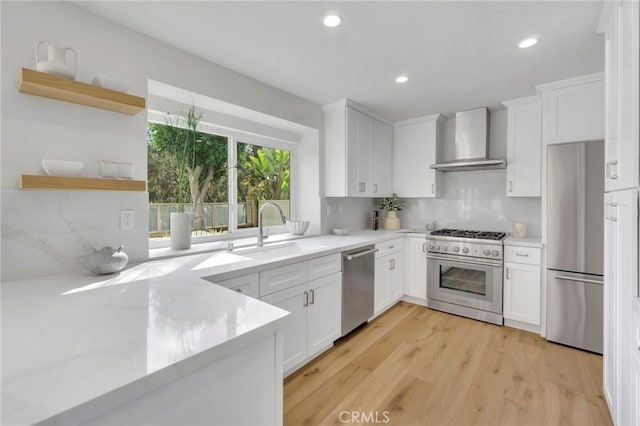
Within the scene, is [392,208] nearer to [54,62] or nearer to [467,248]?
[467,248]

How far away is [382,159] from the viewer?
374cm

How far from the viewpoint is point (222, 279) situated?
1.61 m

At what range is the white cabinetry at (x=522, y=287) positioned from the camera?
8.98 ft

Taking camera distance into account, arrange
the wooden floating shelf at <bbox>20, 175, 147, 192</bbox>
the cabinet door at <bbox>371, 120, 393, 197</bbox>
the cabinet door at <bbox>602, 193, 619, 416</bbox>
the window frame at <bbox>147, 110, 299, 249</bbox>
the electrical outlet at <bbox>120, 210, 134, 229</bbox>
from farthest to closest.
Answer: the cabinet door at <bbox>371, 120, 393, 197</bbox> < the window frame at <bbox>147, 110, 299, 249</bbox> < the electrical outlet at <bbox>120, 210, 134, 229</bbox> < the cabinet door at <bbox>602, 193, 619, 416</bbox> < the wooden floating shelf at <bbox>20, 175, 147, 192</bbox>

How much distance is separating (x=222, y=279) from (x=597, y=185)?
3001 mm

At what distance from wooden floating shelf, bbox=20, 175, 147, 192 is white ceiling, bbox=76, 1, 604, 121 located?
984mm

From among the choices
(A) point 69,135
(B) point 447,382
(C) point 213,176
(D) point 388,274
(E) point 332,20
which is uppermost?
(E) point 332,20

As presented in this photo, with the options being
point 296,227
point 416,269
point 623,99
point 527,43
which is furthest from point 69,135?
point 416,269

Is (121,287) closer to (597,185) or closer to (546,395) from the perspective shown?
(546,395)

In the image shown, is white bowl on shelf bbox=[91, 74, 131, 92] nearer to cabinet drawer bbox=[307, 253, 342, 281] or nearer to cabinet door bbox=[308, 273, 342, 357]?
cabinet drawer bbox=[307, 253, 342, 281]

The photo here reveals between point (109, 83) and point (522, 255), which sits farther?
point (522, 255)

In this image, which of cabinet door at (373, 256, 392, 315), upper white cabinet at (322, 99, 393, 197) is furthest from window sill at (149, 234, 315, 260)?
cabinet door at (373, 256, 392, 315)

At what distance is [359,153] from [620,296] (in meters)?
2.43

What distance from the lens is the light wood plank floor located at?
5.59 feet
